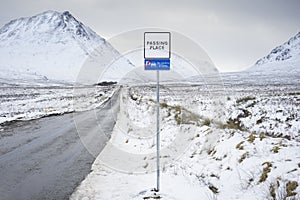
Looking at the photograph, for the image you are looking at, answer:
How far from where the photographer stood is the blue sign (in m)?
4.99

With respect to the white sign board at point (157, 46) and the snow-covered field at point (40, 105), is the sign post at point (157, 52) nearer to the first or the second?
the white sign board at point (157, 46)

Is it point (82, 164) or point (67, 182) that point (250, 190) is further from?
point (82, 164)

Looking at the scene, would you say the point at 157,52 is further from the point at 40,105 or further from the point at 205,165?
the point at 40,105

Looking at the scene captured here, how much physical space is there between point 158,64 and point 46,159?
516 cm

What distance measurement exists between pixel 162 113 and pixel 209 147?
6.65 metres

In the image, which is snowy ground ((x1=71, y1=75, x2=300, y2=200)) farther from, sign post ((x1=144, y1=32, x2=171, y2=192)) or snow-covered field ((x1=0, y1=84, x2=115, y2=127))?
snow-covered field ((x1=0, y1=84, x2=115, y2=127))

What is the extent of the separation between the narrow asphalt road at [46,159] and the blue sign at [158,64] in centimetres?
328

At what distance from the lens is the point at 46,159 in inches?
316

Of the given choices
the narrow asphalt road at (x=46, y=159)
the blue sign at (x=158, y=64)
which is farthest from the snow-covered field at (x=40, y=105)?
the blue sign at (x=158, y=64)

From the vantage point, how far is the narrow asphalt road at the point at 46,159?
584 centimetres

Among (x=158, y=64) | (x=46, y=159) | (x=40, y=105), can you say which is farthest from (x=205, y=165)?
(x=40, y=105)

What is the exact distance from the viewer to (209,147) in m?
7.64

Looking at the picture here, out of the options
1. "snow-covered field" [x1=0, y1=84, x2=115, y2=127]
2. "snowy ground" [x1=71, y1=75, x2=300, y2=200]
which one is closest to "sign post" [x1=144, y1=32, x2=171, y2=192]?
"snowy ground" [x1=71, y1=75, x2=300, y2=200]

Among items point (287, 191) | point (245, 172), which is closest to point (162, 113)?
point (245, 172)
